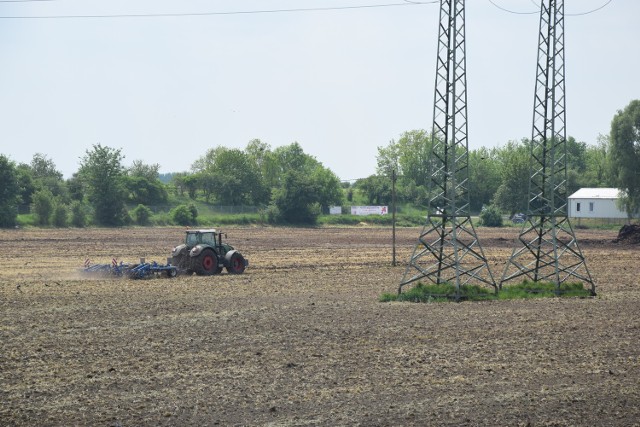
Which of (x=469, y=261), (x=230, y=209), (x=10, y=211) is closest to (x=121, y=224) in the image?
(x=10, y=211)

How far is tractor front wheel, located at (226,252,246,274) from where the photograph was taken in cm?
3750

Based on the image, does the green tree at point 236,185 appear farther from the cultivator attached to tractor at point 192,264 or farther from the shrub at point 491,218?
the cultivator attached to tractor at point 192,264

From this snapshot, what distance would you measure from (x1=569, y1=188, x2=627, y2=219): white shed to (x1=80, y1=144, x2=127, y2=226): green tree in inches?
2140

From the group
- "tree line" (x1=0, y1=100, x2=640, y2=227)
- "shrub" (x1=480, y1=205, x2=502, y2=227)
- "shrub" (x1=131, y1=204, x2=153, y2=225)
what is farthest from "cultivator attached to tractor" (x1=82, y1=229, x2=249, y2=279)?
"shrub" (x1=480, y1=205, x2=502, y2=227)

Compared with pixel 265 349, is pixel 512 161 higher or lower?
higher

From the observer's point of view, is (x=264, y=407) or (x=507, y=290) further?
(x=507, y=290)

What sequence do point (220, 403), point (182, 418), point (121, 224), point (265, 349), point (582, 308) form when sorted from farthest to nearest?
point (121, 224)
point (582, 308)
point (265, 349)
point (220, 403)
point (182, 418)

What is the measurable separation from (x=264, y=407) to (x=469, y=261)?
113 ft

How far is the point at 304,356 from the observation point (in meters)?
18.2

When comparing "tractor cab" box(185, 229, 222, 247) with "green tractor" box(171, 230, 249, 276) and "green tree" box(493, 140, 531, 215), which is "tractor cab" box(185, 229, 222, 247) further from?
"green tree" box(493, 140, 531, 215)

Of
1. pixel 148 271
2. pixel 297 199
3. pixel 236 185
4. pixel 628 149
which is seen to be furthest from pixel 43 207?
pixel 628 149

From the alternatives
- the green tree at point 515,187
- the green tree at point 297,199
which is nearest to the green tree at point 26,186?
the green tree at point 297,199

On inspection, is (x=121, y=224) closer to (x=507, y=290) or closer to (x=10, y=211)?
(x=10, y=211)

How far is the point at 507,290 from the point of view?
98.8ft
